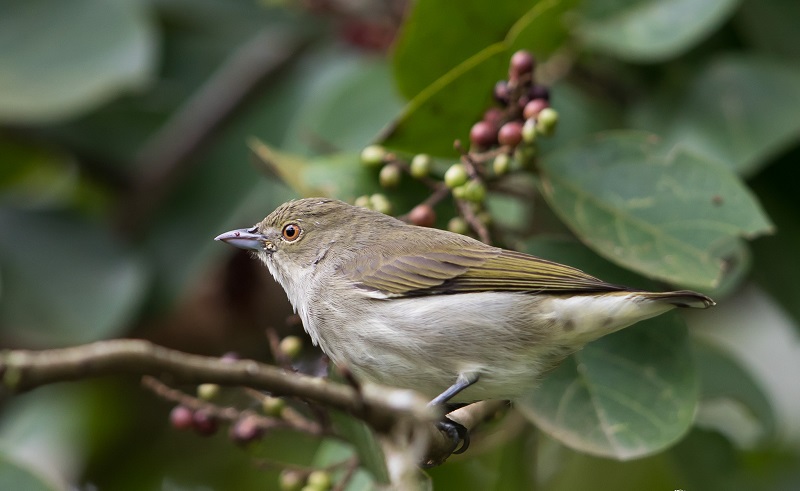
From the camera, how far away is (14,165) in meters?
5.23

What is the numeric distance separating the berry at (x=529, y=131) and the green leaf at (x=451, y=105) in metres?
0.25

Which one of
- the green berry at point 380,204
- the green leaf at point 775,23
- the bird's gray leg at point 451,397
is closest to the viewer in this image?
the bird's gray leg at point 451,397

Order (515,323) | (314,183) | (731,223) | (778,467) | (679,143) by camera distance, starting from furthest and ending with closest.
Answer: (778,467)
(679,143)
(314,183)
(731,223)
(515,323)

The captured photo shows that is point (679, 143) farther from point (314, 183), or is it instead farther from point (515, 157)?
point (314, 183)

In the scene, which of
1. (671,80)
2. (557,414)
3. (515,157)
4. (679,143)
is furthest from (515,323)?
(671,80)

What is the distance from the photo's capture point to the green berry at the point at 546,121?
2.96 metres

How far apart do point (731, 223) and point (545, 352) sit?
786 mm

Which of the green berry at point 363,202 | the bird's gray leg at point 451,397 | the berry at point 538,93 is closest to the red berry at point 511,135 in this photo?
the berry at point 538,93

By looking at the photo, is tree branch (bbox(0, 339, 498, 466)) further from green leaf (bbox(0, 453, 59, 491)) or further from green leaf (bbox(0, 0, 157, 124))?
green leaf (bbox(0, 0, 157, 124))

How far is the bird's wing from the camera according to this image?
2885 millimetres

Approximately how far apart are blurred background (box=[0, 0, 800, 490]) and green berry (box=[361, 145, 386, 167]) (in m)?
0.08

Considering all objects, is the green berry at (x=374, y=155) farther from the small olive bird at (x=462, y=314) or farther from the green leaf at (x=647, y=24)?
the green leaf at (x=647, y=24)

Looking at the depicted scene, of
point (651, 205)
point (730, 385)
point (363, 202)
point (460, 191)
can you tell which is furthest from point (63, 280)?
point (730, 385)

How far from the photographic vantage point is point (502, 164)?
3062 mm
